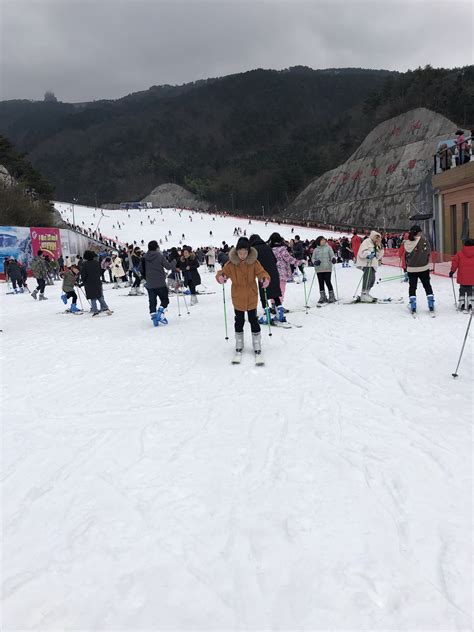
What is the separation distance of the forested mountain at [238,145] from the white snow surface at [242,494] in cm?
7371

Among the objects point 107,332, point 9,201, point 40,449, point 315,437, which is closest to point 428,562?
point 315,437

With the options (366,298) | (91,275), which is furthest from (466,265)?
(91,275)

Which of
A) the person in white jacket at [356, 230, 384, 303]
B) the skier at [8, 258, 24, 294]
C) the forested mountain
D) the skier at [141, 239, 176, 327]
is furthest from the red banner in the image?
the forested mountain

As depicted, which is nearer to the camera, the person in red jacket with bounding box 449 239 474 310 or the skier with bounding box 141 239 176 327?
the person in red jacket with bounding box 449 239 474 310

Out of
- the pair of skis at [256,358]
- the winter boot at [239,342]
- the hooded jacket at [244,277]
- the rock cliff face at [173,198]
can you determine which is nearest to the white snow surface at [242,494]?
the pair of skis at [256,358]

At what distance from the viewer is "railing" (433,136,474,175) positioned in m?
16.6

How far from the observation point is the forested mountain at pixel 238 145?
83.2 m

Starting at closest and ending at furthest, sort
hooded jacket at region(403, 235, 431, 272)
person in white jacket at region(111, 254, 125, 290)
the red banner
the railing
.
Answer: hooded jacket at region(403, 235, 431, 272) → the railing → person in white jacket at region(111, 254, 125, 290) → the red banner

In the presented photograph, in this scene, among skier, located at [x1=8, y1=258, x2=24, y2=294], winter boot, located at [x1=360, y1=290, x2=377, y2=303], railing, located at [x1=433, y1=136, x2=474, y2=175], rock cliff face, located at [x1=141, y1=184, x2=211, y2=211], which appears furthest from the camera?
rock cliff face, located at [x1=141, y1=184, x2=211, y2=211]

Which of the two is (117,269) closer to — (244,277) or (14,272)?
(14,272)

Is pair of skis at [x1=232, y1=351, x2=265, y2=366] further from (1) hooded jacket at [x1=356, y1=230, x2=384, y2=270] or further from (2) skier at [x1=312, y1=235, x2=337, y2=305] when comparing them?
(1) hooded jacket at [x1=356, y1=230, x2=384, y2=270]

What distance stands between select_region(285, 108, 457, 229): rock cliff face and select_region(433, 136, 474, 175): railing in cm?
3651

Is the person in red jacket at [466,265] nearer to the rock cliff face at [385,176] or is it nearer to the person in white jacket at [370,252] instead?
the person in white jacket at [370,252]

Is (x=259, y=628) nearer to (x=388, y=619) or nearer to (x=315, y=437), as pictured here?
(x=388, y=619)
